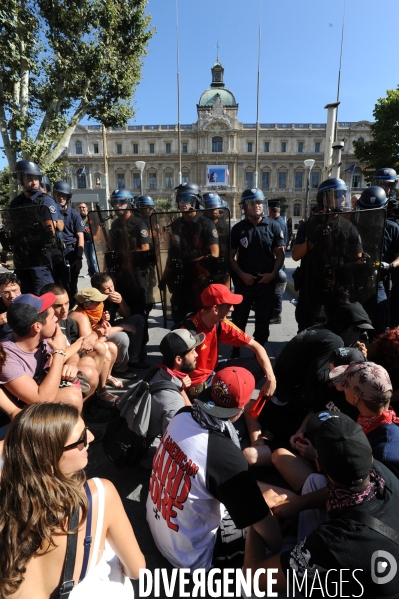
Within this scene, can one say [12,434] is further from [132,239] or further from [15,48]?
[15,48]

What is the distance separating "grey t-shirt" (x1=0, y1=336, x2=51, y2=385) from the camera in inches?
87.1

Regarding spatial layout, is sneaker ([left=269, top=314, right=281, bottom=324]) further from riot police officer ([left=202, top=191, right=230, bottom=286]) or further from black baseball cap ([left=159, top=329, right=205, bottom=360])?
black baseball cap ([left=159, top=329, right=205, bottom=360])

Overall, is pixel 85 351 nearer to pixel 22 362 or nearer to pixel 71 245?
pixel 22 362

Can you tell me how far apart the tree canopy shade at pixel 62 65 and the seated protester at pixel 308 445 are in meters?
11.9

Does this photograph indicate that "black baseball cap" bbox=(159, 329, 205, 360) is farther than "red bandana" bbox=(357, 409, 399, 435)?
Yes

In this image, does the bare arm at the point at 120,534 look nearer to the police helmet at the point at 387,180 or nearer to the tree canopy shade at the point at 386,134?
the police helmet at the point at 387,180

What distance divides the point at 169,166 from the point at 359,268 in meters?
63.6

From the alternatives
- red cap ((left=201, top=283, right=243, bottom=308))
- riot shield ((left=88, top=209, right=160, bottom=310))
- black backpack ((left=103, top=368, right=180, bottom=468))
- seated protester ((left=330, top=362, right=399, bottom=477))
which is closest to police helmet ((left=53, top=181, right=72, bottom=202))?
riot shield ((left=88, top=209, right=160, bottom=310))

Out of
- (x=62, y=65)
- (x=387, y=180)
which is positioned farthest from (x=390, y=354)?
(x=62, y=65)

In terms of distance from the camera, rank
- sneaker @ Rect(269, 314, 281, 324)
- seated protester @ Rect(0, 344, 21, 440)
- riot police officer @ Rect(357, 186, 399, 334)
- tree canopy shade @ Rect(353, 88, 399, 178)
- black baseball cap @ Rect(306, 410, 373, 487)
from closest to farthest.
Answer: black baseball cap @ Rect(306, 410, 373, 487), seated protester @ Rect(0, 344, 21, 440), riot police officer @ Rect(357, 186, 399, 334), sneaker @ Rect(269, 314, 281, 324), tree canopy shade @ Rect(353, 88, 399, 178)

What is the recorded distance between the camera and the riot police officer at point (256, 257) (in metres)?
4.11

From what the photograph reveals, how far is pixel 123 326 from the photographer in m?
3.98

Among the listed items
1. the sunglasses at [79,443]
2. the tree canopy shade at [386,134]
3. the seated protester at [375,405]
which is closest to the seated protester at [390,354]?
the seated protester at [375,405]

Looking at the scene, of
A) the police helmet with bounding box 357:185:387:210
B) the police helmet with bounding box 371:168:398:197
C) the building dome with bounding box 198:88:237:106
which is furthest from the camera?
the building dome with bounding box 198:88:237:106
